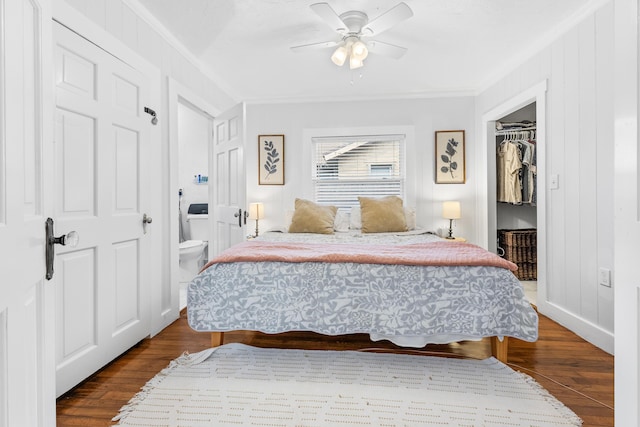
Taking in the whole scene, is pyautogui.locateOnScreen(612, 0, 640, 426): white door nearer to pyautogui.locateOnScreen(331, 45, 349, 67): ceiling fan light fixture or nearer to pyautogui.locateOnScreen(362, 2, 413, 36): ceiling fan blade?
pyautogui.locateOnScreen(362, 2, 413, 36): ceiling fan blade

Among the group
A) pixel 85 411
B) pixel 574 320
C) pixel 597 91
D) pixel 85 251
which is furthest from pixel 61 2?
pixel 574 320

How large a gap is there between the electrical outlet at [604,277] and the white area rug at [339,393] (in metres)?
0.94

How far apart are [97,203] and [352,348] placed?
1.81 meters

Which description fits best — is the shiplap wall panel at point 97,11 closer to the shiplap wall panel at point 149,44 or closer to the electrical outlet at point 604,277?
the shiplap wall panel at point 149,44

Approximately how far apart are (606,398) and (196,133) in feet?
16.8

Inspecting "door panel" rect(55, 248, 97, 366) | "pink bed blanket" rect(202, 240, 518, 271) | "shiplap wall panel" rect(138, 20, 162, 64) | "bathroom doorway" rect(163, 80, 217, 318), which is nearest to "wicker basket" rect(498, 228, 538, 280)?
"pink bed blanket" rect(202, 240, 518, 271)

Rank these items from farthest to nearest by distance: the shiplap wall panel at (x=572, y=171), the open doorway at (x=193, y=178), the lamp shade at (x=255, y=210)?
the open doorway at (x=193, y=178)
the lamp shade at (x=255, y=210)
the shiplap wall panel at (x=572, y=171)

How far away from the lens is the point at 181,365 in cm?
205

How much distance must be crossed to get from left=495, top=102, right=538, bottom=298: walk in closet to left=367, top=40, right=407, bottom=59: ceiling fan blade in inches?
81.9

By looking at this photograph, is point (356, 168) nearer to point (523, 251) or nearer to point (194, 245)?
point (194, 245)

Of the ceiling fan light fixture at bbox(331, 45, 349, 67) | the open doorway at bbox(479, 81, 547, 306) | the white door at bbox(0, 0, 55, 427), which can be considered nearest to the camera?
the white door at bbox(0, 0, 55, 427)

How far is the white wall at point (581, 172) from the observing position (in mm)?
2242

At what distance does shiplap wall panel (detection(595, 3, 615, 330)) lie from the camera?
2.20 m

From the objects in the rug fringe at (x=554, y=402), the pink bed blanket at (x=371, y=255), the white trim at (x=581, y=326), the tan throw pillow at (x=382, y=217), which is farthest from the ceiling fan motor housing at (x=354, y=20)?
the white trim at (x=581, y=326)
